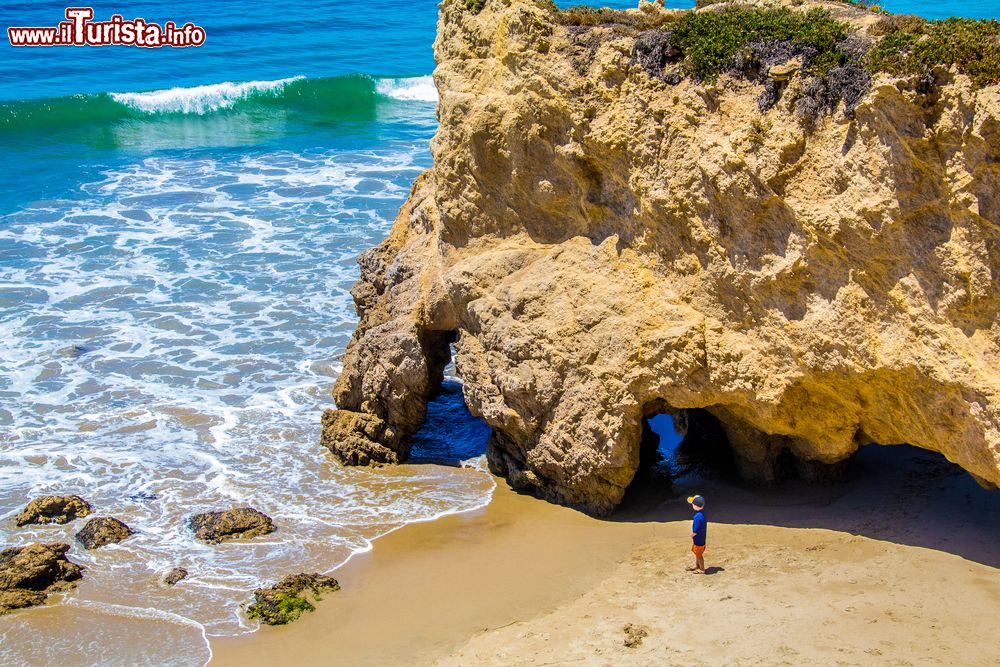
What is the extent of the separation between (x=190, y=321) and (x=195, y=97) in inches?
859

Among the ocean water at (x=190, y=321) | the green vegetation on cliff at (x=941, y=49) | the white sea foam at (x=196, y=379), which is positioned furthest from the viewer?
the white sea foam at (x=196, y=379)

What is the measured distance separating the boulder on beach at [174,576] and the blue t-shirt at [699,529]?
243 inches

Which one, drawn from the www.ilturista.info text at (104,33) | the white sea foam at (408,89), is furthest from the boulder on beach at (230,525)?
the www.ilturista.info text at (104,33)

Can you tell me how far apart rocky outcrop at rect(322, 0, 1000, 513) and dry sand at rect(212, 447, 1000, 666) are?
79cm

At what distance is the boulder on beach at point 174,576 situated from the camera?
43.6 ft

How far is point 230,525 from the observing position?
1441cm

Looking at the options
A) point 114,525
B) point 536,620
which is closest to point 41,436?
point 114,525

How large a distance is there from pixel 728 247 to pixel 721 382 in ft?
5.23

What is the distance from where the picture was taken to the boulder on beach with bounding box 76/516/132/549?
14.2 meters

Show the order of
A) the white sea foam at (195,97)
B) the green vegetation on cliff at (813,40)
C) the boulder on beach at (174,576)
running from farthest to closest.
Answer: the white sea foam at (195,97) → the boulder on beach at (174,576) → the green vegetation on cliff at (813,40)

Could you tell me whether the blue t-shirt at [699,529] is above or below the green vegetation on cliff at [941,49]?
below

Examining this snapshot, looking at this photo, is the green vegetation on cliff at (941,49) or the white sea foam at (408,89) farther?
the white sea foam at (408,89)

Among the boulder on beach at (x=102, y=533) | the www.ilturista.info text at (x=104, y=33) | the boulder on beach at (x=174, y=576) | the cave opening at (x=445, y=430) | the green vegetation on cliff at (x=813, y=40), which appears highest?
the www.ilturista.info text at (x=104, y=33)

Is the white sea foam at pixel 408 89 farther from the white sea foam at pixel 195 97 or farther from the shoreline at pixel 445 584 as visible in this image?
the shoreline at pixel 445 584
